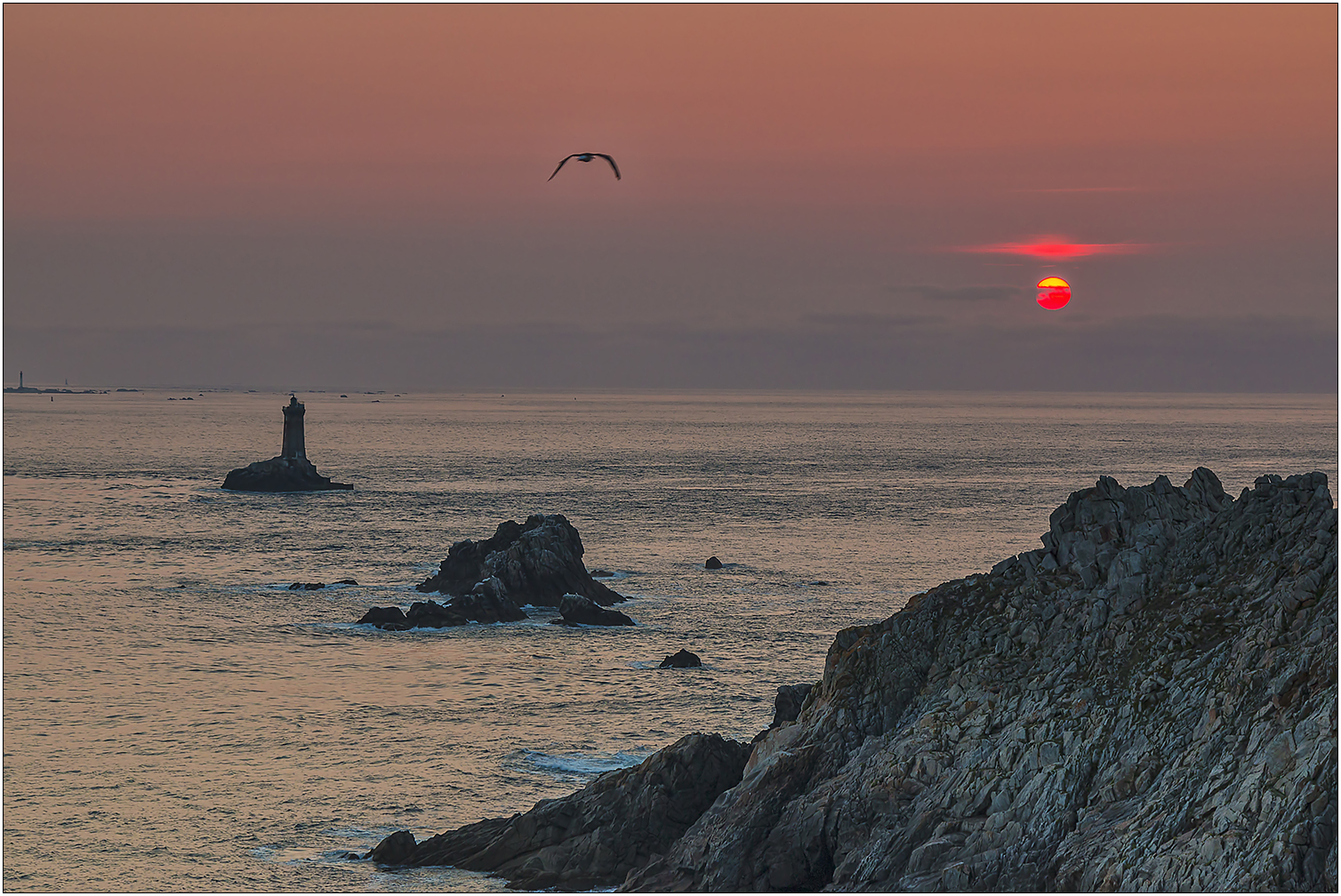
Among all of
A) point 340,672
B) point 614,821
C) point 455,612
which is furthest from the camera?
point 455,612

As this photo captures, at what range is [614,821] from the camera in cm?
3422

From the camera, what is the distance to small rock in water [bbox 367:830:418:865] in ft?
125

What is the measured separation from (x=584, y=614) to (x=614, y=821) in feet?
152

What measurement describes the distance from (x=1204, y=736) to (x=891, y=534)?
10124 centimetres

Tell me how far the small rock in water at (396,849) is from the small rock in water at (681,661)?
101 feet

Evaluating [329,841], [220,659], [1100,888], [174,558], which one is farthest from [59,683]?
[1100,888]

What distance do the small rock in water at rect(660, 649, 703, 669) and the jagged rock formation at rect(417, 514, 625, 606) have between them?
17.9 metres

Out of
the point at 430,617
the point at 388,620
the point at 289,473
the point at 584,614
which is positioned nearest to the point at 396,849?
the point at 430,617

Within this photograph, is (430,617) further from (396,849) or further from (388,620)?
(396,849)

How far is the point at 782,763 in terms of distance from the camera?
105 feet

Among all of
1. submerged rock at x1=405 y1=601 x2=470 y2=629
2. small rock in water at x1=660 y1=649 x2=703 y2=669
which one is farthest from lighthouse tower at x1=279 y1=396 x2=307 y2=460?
small rock in water at x1=660 y1=649 x2=703 y2=669

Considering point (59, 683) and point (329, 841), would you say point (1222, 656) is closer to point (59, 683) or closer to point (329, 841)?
point (329, 841)

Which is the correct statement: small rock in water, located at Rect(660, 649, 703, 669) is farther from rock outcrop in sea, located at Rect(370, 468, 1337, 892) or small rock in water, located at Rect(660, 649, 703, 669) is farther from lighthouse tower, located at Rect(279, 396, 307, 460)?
lighthouse tower, located at Rect(279, 396, 307, 460)

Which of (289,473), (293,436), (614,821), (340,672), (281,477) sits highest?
(293,436)
